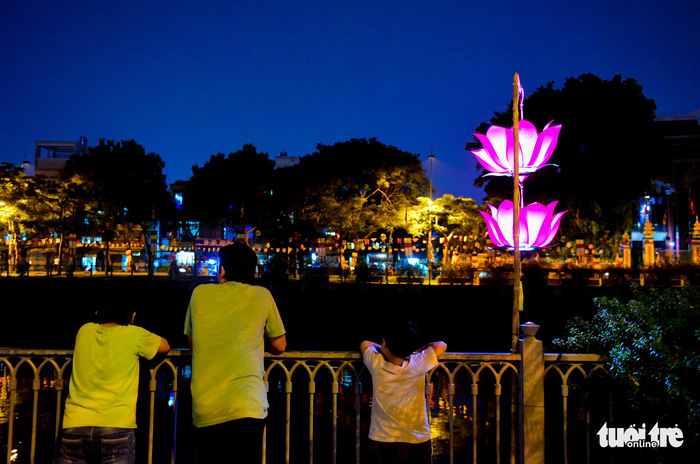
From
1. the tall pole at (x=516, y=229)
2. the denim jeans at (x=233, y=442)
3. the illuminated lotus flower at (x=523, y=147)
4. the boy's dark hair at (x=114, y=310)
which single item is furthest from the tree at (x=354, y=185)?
the denim jeans at (x=233, y=442)

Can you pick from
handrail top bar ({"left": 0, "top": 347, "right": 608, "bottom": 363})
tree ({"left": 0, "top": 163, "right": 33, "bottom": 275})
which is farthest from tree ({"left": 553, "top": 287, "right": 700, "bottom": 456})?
tree ({"left": 0, "top": 163, "right": 33, "bottom": 275})

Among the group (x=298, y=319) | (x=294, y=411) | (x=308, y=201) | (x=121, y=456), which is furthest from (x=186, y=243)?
(x=121, y=456)

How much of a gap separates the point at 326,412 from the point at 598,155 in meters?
25.1

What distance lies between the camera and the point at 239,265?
9.46 feet

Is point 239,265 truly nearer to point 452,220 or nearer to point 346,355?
point 346,355

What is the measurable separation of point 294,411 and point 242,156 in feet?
96.0

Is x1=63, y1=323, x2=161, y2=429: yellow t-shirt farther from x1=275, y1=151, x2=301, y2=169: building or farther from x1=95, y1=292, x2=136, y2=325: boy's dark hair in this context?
x1=275, y1=151, x2=301, y2=169: building

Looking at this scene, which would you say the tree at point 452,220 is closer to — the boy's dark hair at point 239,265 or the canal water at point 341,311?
the canal water at point 341,311

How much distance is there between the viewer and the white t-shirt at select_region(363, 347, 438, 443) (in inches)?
119

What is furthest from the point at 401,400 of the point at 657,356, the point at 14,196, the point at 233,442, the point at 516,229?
the point at 14,196

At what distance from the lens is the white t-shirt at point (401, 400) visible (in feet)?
9.89

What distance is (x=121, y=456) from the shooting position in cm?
295

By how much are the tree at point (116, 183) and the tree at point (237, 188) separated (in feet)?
10.7

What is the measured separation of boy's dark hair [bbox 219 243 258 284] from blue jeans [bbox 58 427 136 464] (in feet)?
3.72
